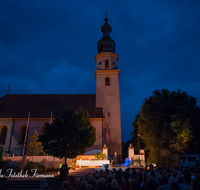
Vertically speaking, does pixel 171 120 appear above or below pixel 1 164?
Result: above

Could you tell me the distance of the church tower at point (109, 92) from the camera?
94.0ft

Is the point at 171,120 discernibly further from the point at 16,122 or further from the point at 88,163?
the point at 16,122

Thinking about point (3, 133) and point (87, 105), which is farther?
point (87, 105)

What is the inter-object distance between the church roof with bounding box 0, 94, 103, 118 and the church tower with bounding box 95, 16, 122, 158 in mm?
1935

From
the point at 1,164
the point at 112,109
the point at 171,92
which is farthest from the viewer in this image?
the point at 112,109

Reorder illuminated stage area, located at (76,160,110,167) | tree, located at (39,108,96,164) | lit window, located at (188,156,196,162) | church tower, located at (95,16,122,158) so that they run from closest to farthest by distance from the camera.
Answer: tree, located at (39,108,96,164) → illuminated stage area, located at (76,160,110,167) → church tower, located at (95,16,122,158) → lit window, located at (188,156,196,162)

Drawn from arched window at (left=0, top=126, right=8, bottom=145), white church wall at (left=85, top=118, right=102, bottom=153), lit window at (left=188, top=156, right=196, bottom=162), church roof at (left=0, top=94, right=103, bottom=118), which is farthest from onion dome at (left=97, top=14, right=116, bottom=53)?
lit window at (left=188, top=156, right=196, bottom=162)

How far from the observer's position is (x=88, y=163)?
18.4 meters

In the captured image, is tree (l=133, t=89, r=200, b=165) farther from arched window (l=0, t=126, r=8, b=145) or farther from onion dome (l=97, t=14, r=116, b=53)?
arched window (l=0, t=126, r=8, b=145)

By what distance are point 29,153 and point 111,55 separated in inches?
905

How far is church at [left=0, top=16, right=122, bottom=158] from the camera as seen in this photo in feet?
90.6

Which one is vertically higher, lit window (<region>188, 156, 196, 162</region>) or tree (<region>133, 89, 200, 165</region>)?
tree (<region>133, 89, 200, 165</region>)

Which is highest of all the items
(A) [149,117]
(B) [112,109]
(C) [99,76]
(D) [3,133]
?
(C) [99,76]

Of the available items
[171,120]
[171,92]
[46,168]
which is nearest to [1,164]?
[46,168]
